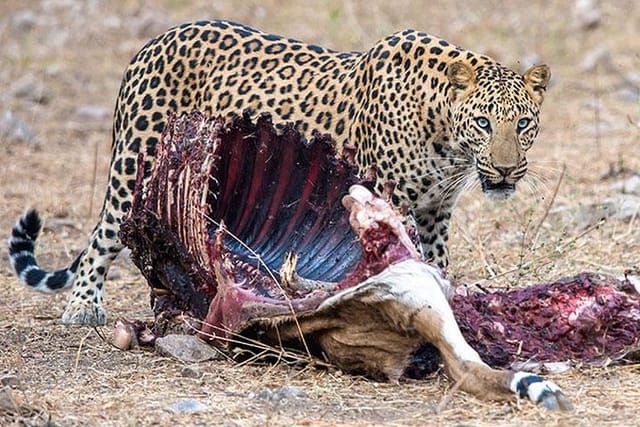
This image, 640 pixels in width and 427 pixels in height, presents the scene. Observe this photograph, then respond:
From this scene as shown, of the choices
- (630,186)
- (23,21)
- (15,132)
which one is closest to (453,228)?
(630,186)

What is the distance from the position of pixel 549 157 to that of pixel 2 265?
469cm

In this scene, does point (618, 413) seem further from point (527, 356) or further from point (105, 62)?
point (105, 62)

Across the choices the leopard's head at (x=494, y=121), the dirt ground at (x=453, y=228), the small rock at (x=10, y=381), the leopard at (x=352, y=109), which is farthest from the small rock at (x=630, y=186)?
the small rock at (x=10, y=381)

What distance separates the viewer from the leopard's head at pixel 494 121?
6918mm

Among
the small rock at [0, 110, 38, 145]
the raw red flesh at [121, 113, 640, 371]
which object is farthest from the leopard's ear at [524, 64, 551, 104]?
the small rock at [0, 110, 38, 145]

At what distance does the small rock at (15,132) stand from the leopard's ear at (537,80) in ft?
21.1

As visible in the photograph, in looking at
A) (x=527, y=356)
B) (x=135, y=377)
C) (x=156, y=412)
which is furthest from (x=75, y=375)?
(x=527, y=356)

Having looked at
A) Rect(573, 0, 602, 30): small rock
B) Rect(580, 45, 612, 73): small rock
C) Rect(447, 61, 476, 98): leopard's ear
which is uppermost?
Rect(573, 0, 602, 30): small rock

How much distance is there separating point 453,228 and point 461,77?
7.63ft

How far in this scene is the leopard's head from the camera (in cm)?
692

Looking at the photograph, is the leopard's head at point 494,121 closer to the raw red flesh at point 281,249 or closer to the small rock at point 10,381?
the raw red flesh at point 281,249

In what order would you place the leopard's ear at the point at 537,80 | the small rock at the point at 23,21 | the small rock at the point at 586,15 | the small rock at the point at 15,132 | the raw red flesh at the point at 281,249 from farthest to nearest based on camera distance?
the small rock at the point at 23,21 < the small rock at the point at 586,15 < the small rock at the point at 15,132 < the leopard's ear at the point at 537,80 < the raw red flesh at the point at 281,249

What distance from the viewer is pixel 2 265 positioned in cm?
920

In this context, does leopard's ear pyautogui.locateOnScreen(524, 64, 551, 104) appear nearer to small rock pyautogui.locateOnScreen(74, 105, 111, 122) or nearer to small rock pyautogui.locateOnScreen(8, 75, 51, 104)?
small rock pyautogui.locateOnScreen(74, 105, 111, 122)
